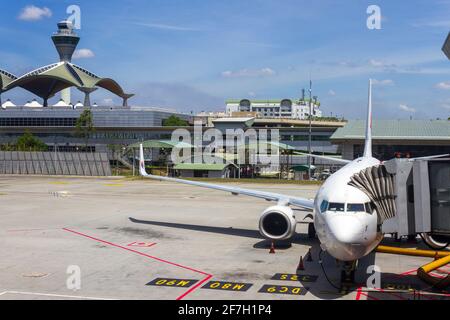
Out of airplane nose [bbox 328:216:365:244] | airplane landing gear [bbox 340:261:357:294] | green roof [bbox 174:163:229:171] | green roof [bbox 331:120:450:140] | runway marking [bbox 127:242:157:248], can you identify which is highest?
green roof [bbox 331:120:450:140]

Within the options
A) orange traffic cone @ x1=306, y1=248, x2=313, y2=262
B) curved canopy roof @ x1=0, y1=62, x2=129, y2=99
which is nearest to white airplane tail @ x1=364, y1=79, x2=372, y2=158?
orange traffic cone @ x1=306, y1=248, x2=313, y2=262

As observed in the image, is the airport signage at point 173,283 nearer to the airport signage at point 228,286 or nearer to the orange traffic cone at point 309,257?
the airport signage at point 228,286

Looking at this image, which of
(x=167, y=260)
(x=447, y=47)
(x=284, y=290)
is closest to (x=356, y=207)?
(x=284, y=290)

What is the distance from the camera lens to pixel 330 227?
18219 mm

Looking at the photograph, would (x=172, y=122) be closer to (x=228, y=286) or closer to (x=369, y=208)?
(x=228, y=286)

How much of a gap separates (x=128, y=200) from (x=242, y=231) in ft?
67.2

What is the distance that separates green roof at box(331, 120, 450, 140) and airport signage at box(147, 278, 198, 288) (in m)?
61.3

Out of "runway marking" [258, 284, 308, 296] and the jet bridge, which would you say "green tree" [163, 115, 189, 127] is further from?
the jet bridge

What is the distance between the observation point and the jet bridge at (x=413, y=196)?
60.5ft

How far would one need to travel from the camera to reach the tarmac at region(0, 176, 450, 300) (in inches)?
752

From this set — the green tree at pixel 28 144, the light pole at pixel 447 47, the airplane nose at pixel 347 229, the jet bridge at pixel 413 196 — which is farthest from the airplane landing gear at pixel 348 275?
the green tree at pixel 28 144

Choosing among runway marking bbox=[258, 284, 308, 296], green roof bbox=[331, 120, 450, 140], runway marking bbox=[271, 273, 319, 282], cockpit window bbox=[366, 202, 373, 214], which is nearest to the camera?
cockpit window bbox=[366, 202, 373, 214]
